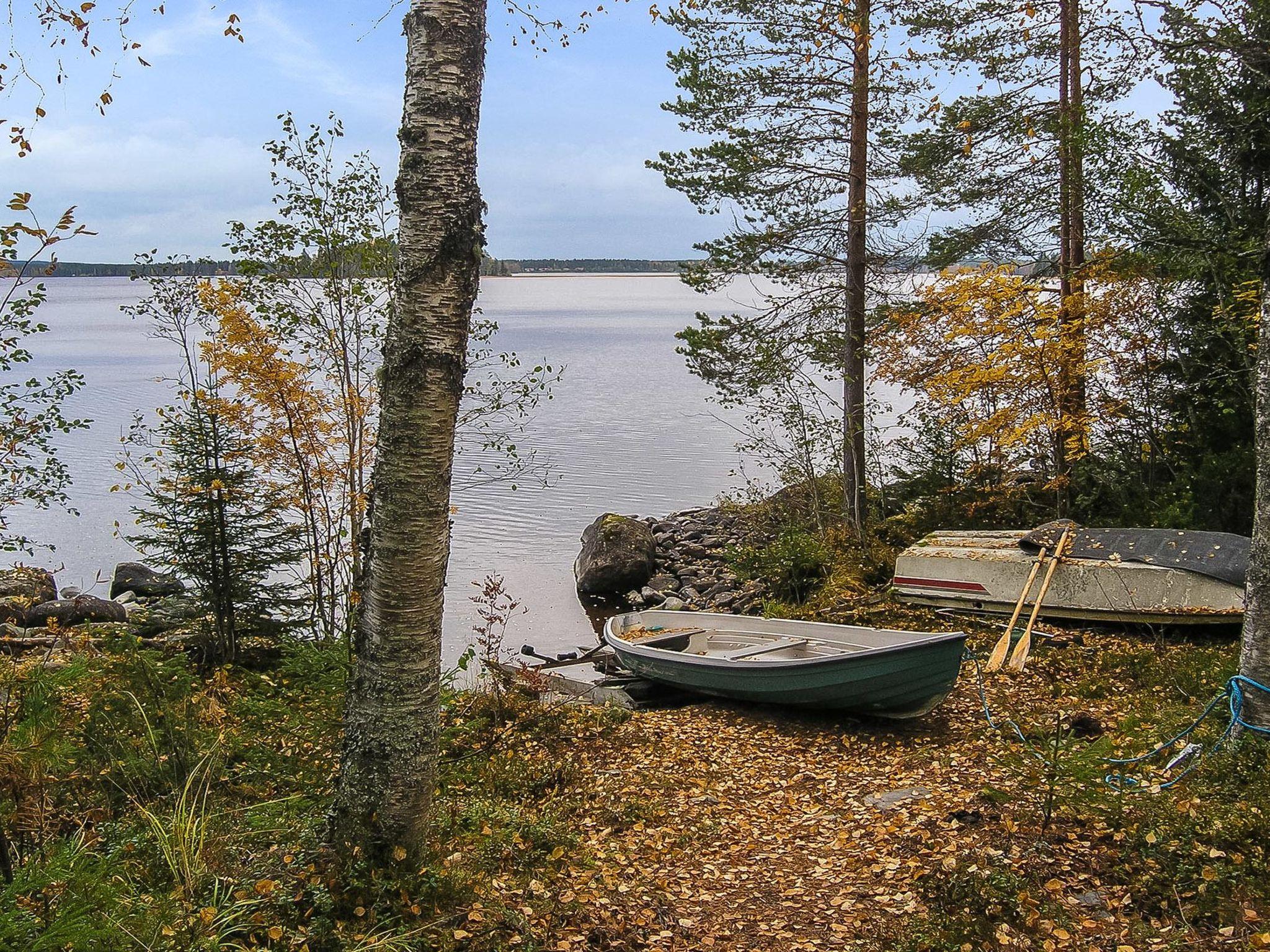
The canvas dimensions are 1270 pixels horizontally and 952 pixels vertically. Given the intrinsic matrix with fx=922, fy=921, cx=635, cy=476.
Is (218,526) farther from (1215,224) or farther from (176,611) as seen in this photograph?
(1215,224)

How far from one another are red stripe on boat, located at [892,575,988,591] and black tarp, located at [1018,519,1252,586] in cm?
67

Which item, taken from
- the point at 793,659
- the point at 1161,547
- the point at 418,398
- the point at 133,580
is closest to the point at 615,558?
the point at 133,580

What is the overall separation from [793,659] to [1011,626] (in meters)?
2.26

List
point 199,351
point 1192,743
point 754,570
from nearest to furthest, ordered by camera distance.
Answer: point 1192,743 < point 199,351 < point 754,570

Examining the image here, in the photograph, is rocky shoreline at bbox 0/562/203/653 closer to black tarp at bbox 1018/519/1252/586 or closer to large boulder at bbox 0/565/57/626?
large boulder at bbox 0/565/57/626

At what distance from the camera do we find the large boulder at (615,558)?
626 inches

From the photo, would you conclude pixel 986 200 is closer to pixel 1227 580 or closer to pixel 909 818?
→ pixel 1227 580

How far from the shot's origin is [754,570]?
A: 14516 mm

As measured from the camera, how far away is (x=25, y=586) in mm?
11672

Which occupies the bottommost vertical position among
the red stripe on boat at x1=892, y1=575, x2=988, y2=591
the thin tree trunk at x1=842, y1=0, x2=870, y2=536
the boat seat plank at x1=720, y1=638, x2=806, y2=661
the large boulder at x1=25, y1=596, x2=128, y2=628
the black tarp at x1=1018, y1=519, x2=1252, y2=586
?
the large boulder at x1=25, y1=596, x2=128, y2=628

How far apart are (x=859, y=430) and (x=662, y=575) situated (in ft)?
17.0

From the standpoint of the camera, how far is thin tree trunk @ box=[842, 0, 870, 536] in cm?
1330

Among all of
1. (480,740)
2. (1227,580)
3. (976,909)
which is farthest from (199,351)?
(1227,580)

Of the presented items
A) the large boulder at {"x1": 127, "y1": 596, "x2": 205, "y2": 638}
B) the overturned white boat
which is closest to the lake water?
the large boulder at {"x1": 127, "y1": 596, "x2": 205, "y2": 638}
